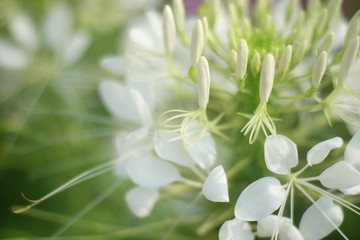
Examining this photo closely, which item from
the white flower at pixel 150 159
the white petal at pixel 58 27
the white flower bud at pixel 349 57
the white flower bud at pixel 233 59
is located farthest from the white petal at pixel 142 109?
the white petal at pixel 58 27

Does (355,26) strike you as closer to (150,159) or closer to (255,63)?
(255,63)

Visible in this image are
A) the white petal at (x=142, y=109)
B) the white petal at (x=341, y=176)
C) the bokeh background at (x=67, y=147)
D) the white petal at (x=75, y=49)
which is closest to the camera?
the white petal at (x=341, y=176)

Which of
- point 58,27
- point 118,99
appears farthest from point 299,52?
point 58,27

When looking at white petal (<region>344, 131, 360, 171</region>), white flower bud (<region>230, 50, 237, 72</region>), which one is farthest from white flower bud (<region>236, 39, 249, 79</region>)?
white petal (<region>344, 131, 360, 171</region>)

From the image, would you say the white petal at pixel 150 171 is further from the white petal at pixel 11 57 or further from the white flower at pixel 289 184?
the white petal at pixel 11 57

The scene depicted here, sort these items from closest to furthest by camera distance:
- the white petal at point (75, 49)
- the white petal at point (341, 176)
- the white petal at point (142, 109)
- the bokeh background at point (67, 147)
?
the white petal at point (341, 176) → the white petal at point (142, 109) → the bokeh background at point (67, 147) → the white petal at point (75, 49)
